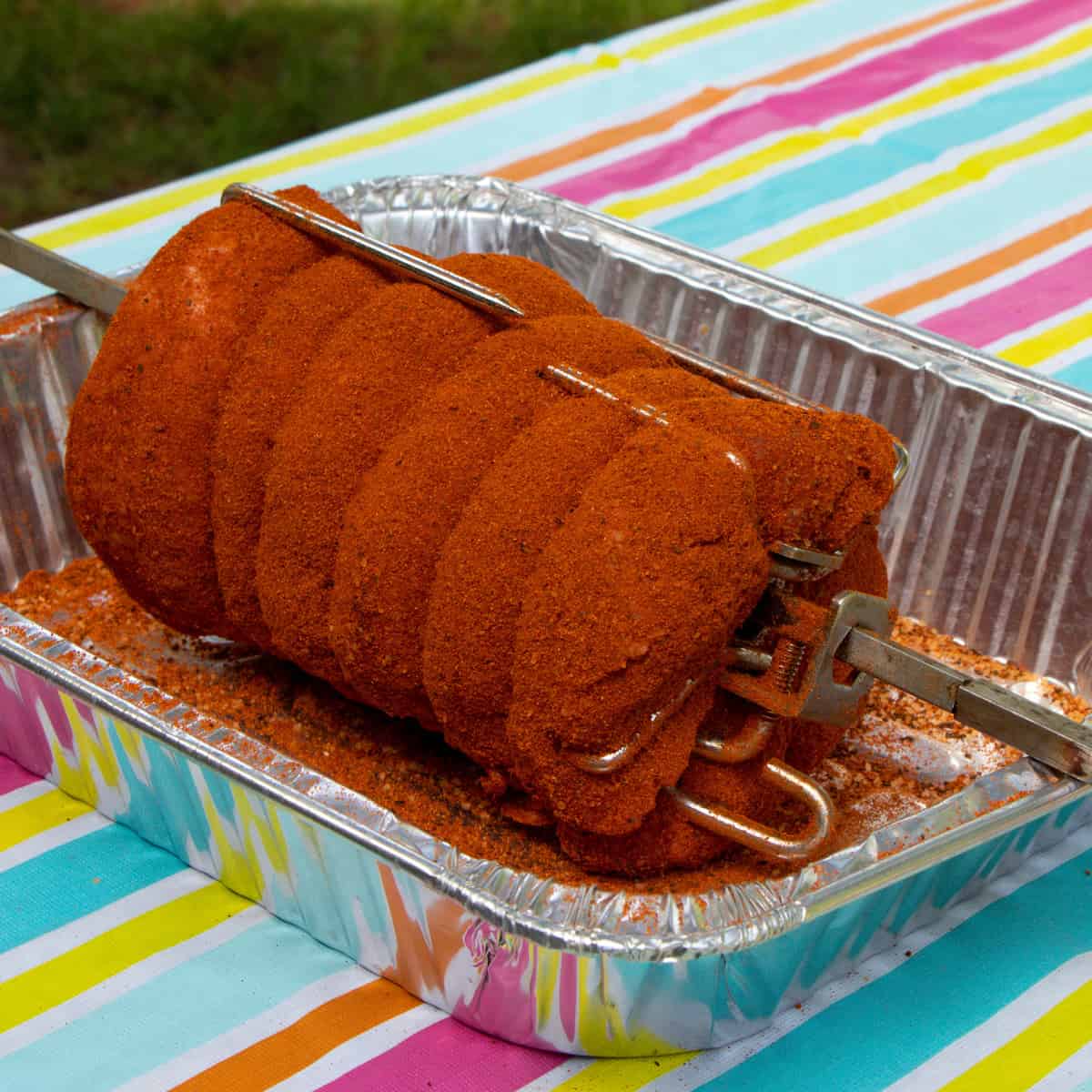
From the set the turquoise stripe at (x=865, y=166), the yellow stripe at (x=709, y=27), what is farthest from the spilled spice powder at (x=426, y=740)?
the yellow stripe at (x=709, y=27)

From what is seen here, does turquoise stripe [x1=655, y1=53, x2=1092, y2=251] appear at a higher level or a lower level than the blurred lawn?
higher

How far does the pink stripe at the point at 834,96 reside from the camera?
3.10 m

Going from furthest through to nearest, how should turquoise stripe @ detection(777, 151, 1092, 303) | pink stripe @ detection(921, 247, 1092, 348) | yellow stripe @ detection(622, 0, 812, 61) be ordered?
yellow stripe @ detection(622, 0, 812, 61) < turquoise stripe @ detection(777, 151, 1092, 303) < pink stripe @ detection(921, 247, 1092, 348)

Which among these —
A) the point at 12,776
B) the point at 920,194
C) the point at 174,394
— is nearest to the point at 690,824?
the point at 174,394

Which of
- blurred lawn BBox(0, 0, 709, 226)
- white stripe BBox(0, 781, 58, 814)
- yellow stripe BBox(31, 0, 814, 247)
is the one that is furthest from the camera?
blurred lawn BBox(0, 0, 709, 226)

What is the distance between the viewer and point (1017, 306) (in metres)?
2.77

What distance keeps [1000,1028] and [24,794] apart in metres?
1.12

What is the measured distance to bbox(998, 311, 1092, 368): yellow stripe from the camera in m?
2.66

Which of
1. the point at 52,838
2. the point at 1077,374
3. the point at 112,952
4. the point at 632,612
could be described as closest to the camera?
the point at 632,612

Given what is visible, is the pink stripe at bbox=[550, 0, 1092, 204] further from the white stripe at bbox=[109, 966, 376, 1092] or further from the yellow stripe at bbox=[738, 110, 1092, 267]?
the white stripe at bbox=[109, 966, 376, 1092]

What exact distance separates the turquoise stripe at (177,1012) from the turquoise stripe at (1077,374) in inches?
59.1

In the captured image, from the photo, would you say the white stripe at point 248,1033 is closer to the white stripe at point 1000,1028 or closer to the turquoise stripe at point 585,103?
the white stripe at point 1000,1028

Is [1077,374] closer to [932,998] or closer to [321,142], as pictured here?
[932,998]

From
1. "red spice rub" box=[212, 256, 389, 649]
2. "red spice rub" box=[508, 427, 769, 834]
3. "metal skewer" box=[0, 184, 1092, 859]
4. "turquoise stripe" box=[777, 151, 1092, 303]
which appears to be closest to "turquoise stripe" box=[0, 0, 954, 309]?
"turquoise stripe" box=[777, 151, 1092, 303]
